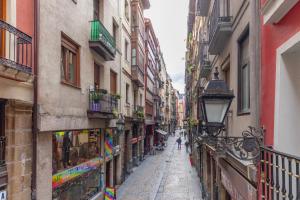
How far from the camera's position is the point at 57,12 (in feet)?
34.1

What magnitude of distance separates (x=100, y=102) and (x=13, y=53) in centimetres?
680

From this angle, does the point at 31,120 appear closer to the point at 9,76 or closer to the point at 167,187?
the point at 9,76

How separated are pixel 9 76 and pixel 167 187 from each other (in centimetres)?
1478

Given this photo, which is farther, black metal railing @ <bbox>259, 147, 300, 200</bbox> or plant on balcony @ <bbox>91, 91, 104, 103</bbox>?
plant on balcony @ <bbox>91, 91, 104, 103</bbox>

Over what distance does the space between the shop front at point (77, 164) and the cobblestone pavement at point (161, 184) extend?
300cm

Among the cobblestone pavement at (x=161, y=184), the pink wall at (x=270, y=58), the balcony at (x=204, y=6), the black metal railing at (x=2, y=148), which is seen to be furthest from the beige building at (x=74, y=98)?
the pink wall at (x=270, y=58)

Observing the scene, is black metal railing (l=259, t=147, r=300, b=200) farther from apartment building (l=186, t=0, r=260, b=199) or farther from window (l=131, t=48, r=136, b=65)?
window (l=131, t=48, r=136, b=65)

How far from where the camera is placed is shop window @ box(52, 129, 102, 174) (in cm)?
1070

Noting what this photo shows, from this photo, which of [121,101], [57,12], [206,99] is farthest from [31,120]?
[121,101]

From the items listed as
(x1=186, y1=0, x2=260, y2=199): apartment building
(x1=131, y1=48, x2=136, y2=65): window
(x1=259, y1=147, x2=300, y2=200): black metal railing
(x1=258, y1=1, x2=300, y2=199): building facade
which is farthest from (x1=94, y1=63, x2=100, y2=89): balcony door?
(x1=259, y1=147, x2=300, y2=200): black metal railing

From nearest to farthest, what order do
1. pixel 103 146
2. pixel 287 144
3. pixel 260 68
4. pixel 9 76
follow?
pixel 287 144
pixel 260 68
pixel 9 76
pixel 103 146

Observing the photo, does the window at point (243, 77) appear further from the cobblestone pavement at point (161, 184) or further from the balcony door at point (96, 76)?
the cobblestone pavement at point (161, 184)

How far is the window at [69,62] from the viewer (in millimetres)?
11281

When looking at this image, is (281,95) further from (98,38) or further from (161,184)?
(161,184)
